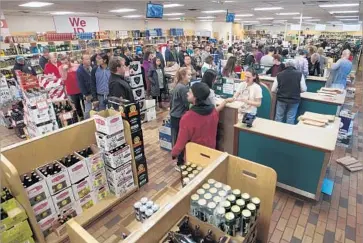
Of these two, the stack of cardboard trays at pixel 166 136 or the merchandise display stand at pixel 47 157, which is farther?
the stack of cardboard trays at pixel 166 136

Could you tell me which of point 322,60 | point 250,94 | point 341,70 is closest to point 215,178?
point 250,94

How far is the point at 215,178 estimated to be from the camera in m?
1.77

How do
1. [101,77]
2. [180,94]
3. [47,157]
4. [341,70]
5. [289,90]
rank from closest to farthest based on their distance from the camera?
1. [47,157]
2. [180,94]
3. [289,90]
4. [101,77]
5. [341,70]

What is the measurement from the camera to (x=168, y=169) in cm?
383

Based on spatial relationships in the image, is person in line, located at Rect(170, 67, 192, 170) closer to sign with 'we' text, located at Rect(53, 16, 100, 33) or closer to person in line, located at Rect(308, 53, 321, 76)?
person in line, located at Rect(308, 53, 321, 76)

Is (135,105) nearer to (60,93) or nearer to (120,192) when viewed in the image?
(120,192)

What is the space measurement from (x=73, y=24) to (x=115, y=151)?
22.1 ft

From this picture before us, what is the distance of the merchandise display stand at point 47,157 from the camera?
2070mm

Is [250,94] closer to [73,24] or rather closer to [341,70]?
[341,70]

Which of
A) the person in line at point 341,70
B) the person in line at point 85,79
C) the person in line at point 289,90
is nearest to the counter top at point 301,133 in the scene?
the person in line at point 289,90

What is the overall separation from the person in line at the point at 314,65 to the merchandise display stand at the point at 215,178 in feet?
18.7

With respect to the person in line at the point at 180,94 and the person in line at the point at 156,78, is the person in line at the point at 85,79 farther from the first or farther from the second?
the person in line at the point at 180,94

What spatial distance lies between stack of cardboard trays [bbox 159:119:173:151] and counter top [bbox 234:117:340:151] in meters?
1.52

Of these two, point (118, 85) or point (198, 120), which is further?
point (118, 85)
